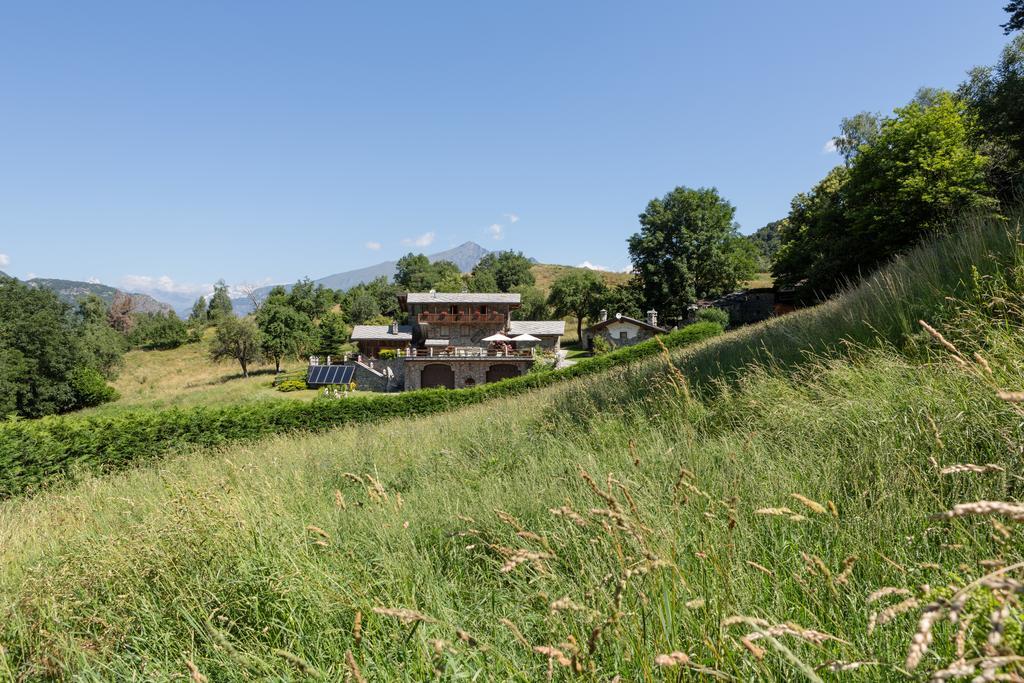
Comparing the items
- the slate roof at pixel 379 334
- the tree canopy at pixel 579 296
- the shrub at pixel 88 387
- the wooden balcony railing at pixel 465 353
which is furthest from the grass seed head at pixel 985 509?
the shrub at pixel 88 387

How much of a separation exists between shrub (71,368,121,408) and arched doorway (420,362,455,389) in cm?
2797

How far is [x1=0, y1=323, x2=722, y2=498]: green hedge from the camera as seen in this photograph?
11734 mm

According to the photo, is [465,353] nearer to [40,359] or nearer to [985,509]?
[40,359]

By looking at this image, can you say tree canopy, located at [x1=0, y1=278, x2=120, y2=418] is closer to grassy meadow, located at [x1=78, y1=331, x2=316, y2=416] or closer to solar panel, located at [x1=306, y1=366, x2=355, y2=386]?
grassy meadow, located at [x1=78, y1=331, x2=316, y2=416]

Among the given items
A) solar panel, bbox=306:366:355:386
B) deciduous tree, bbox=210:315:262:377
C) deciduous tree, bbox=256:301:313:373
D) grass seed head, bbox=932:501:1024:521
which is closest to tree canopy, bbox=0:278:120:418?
deciduous tree, bbox=210:315:262:377

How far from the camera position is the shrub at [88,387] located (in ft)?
133

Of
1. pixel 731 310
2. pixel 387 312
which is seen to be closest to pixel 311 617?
pixel 731 310

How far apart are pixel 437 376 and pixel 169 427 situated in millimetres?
24385

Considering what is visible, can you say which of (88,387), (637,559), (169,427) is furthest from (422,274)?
(637,559)

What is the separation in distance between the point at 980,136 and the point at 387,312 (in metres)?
61.9

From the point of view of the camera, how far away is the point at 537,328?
44688 mm

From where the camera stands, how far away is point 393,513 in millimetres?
3523

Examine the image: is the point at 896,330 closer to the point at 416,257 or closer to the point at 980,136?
the point at 980,136

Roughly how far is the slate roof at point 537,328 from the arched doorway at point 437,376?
7.88 metres
